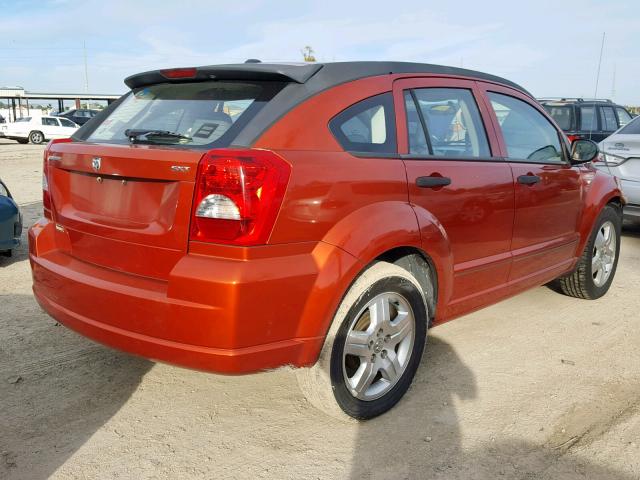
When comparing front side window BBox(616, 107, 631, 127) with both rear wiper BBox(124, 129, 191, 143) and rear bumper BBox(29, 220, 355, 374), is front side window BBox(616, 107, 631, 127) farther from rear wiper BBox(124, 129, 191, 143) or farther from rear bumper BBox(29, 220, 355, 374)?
rear wiper BBox(124, 129, 191, 143)

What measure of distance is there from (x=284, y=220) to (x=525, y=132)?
2.34 m

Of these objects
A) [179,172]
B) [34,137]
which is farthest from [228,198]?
[34,137]

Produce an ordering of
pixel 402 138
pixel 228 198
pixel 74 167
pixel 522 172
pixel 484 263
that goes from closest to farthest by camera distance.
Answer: pixel 228 198, pixel 74 167, pixel 402 138, pixel 484 263, pixel 522 172

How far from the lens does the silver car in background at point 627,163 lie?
6.61m

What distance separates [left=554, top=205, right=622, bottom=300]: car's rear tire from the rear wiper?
3.45 metres

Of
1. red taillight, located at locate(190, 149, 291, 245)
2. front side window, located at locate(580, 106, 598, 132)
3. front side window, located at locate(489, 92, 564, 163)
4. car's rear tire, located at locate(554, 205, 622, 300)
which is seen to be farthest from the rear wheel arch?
front side window, located at locate(580, 106, 598, 132)

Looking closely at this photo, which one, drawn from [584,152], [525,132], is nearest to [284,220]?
[525,132]

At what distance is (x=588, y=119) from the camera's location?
37.0 ft

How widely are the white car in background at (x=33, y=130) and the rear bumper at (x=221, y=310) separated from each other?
26.5 metres

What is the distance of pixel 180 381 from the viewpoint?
3189mm

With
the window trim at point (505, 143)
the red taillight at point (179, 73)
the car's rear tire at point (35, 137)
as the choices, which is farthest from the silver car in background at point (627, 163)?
the car's rear tire at point (35, 137)

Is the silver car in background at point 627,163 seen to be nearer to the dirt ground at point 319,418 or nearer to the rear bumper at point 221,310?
the dirt ground at point 319,418

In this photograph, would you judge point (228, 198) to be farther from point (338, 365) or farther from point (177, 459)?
point (177, 459)

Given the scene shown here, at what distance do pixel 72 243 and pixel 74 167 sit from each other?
0.36 m
